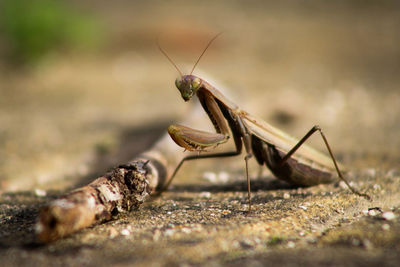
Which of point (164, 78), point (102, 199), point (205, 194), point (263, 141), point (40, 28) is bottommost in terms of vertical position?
point (205, 194)

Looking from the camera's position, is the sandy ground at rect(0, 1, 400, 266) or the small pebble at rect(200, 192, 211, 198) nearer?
the sandy ground at rect(0, 1, 400, 266)

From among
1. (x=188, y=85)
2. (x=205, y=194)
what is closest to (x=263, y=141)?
(x=205, y=194)

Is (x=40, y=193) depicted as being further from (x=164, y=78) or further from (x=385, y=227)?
(x=164, y=78)

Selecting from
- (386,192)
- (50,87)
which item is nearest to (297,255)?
(386,192)

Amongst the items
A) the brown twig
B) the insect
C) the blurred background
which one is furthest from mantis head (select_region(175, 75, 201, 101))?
the blurred background

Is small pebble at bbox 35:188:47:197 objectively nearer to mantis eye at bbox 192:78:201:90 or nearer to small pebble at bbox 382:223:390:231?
mantis eye at bbox 192:78:201:90

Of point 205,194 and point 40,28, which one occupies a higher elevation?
point 40,28
